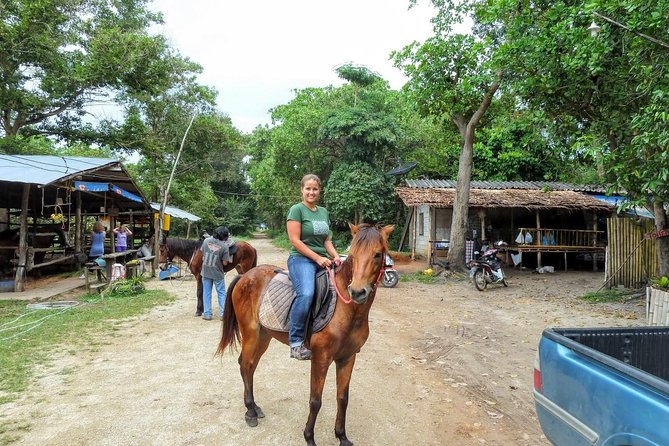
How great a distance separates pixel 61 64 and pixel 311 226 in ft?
47.6

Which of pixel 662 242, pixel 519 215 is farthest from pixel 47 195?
pixel 519 215

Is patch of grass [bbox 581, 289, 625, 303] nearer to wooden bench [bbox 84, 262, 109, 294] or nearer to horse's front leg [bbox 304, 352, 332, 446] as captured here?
horse's front leg [bbox 304, 352, 332, 446]

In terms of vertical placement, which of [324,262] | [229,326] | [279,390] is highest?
[324,262]

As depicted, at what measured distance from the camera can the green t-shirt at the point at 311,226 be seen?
10.8ft

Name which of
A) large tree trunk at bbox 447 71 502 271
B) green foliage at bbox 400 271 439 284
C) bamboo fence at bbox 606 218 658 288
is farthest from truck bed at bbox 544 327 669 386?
large tree trunk at bbox 447 71 502 271

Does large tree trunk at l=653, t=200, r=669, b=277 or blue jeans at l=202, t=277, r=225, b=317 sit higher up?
large tree trunk at l=653, t=200, r=669, b=277

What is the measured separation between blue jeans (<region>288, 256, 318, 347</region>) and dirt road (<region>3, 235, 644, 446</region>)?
908 millimetres

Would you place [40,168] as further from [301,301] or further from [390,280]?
[301,301]

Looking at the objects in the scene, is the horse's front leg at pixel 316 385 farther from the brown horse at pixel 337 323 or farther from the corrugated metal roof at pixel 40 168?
the corrugated metal roof at pixel 40 168

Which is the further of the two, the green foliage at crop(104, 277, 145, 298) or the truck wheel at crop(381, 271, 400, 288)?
the truck wheel at crop(381, 271, 400, 288)

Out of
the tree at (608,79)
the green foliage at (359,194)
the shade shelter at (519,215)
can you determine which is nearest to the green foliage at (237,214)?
the green foliage at (359,194)

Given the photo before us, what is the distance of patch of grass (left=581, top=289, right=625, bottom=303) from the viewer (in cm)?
959

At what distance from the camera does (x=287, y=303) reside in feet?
11.1

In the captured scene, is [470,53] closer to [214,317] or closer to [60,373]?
[214,317]
